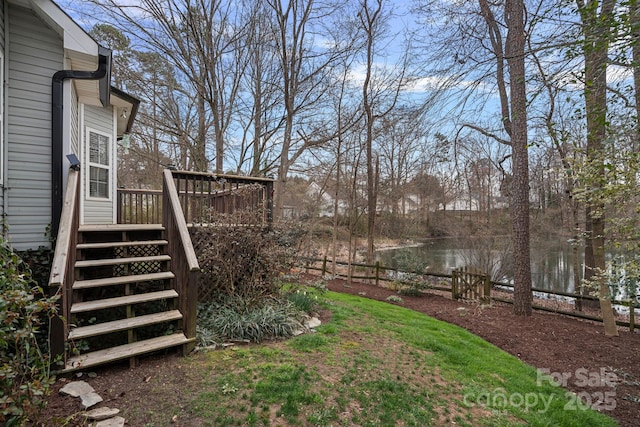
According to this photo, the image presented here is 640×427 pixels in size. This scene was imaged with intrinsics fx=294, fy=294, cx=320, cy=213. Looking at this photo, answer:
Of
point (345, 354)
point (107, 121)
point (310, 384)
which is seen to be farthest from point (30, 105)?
point (345, 354)

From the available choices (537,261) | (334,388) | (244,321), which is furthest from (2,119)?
(537,261)

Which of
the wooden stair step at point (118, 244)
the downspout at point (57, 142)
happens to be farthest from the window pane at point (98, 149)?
the wooden stair step at point (118, 244)

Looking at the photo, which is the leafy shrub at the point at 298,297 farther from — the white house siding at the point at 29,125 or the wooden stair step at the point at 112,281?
the white house siding at the point at 29,125

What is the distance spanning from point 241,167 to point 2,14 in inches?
322

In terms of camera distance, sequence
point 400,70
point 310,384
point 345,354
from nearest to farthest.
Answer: point 310,384 < point 345,354 < point 400,70

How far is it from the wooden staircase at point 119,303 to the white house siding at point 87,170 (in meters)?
1.67

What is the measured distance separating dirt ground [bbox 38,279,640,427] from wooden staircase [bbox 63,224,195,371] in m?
0.19

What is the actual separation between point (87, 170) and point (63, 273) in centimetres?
375

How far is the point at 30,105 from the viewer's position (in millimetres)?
3846

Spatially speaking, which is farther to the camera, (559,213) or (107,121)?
(559,213)

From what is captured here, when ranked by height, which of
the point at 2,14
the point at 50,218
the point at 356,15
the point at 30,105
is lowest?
the point at 50,218

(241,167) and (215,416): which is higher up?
(241,167)

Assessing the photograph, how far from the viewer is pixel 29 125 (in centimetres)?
384

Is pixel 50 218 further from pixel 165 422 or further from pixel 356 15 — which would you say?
pixel 356 15
